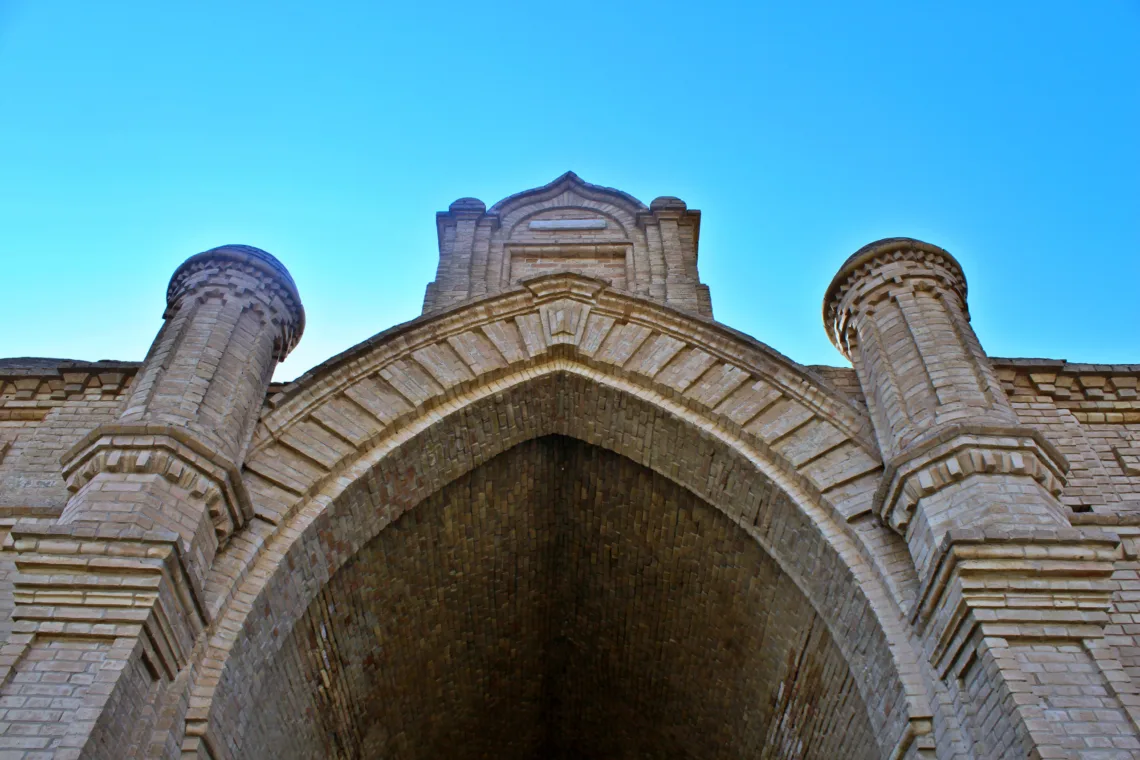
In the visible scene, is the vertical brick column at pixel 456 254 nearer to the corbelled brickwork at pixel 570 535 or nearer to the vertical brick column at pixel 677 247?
the corbelled brickwork at pixel 570 535

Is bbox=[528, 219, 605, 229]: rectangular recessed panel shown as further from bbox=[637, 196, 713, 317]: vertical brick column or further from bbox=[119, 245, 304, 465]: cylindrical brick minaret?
bbox=[119, 245, 304, 465]: cylindrical brick minaret

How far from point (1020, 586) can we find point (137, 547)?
18.5 feet

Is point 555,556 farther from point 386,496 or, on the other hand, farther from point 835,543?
point 835,543

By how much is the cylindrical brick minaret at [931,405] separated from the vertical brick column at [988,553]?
1 centimetres

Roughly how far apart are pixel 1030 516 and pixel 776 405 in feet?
8.42

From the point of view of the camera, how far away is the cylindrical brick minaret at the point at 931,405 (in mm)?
7258

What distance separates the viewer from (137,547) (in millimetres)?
6766

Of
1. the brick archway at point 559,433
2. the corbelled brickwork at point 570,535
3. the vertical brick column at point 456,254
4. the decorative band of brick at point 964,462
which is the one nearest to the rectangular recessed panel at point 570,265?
the vertical brick column at point 456,254

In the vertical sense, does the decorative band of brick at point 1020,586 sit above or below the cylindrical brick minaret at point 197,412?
below

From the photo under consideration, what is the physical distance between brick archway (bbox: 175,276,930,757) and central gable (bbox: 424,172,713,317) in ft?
6.89

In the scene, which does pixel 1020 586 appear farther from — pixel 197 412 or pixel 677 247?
pixel 677 247

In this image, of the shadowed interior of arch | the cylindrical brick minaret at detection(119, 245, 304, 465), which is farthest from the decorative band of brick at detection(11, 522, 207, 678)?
the shadowed interior of arch

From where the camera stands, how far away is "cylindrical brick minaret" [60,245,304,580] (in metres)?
7.25

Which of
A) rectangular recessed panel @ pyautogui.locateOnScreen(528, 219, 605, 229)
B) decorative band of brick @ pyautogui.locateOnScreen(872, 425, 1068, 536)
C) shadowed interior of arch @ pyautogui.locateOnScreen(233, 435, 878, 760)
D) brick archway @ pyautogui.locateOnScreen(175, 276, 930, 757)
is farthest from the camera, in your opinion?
rectangular recessed panel @ pyautogui.locateOnScreen(528, 219, 605, 229)
